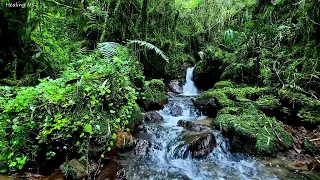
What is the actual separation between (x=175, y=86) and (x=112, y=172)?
737 centimetres

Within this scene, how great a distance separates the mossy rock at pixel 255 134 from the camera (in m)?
4.82

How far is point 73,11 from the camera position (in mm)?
3123

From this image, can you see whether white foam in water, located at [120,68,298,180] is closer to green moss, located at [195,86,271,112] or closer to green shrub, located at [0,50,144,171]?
green shrub, located at [0,50,144,171]

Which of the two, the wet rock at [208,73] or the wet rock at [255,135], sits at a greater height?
the wet rock at [208,73]

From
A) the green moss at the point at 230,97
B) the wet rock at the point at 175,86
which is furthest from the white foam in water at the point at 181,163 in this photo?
the wet rock at the point at 175,86

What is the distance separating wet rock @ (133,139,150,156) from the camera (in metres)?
4.71

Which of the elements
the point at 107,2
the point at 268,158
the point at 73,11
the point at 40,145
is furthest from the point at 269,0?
the point at 40,145

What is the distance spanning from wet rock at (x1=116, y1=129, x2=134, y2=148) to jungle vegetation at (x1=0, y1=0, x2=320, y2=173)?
0.21m

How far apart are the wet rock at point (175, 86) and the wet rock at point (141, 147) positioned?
571 cm

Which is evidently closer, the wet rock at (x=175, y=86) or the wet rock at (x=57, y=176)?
the wet rock at (x=57, y=176)

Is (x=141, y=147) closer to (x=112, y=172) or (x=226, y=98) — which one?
(x=112, y=172)

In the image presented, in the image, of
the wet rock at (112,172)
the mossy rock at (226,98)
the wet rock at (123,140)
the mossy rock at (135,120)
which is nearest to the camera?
the wet rock at (112,172)

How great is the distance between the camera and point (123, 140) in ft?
14.5

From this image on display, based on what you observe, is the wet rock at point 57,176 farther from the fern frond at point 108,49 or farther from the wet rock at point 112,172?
the fern frond at point 108,49
